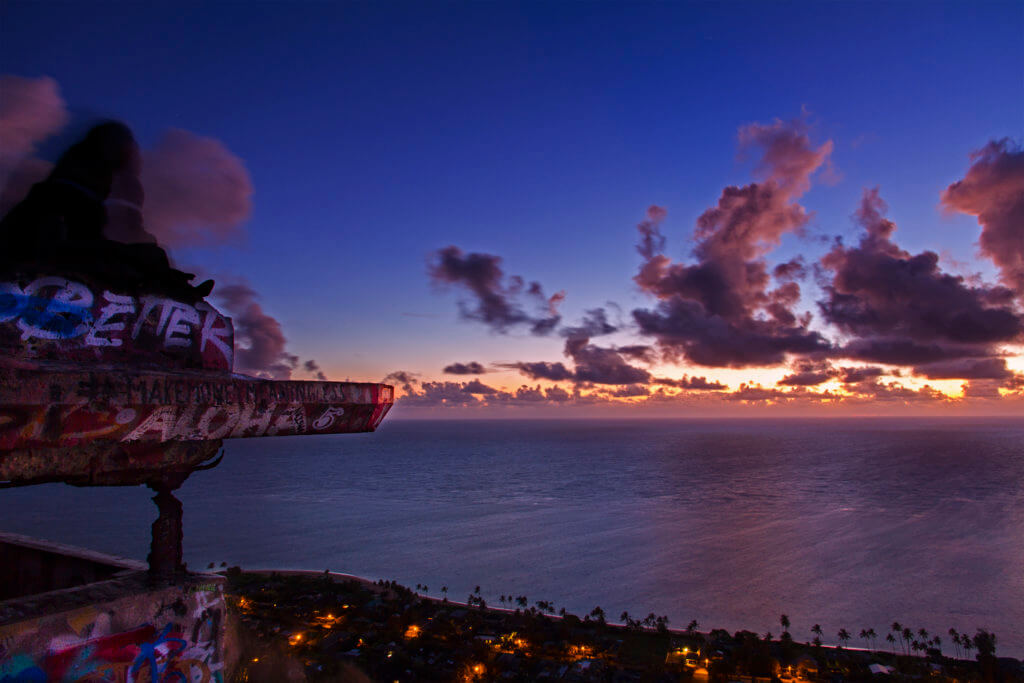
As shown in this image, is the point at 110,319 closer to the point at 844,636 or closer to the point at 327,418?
the point at 327,418

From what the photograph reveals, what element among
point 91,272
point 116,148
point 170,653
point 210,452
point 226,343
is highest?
point 116,148

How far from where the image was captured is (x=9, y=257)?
2.88 metres

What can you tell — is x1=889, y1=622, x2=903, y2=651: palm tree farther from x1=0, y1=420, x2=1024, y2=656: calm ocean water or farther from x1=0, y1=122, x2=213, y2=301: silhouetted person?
x1=0, y1=122, x2=213, y2=301: silhouetted person

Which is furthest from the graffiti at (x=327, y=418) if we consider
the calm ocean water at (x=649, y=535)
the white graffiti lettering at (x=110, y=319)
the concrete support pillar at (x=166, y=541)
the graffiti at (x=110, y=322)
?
the calm ocean water at (x=649, y=535)

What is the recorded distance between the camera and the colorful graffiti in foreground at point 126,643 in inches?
118

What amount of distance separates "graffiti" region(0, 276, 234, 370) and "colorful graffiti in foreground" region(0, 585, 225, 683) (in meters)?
1.52

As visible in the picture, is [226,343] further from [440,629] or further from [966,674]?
[966,674]

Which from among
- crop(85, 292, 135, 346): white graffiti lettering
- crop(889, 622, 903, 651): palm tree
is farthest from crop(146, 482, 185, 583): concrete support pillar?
crop(889, 622, 903, 651): palm tree

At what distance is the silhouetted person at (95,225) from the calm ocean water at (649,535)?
121 ft

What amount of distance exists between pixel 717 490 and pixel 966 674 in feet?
221

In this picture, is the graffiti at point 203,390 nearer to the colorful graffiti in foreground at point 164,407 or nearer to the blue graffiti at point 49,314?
the colorful graffiti in foreground at point 164,407

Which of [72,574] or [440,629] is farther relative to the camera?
[440,629]

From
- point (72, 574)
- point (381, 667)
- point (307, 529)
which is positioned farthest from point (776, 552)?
point (72, 574)

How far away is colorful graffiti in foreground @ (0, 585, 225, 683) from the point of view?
118 inches
